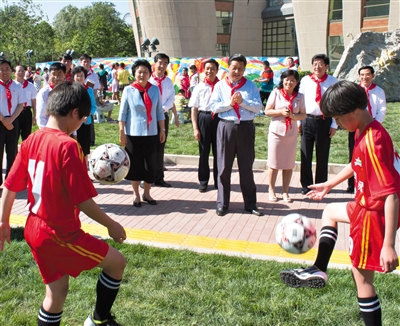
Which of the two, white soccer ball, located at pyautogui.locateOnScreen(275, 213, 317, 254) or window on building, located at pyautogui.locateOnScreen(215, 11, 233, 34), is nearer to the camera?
white soccer ball, located at pyautogui.locateOnScreen(275, 213, 317, 254)

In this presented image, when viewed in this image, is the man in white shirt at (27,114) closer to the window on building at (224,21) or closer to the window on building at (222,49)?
the window on building at (222,49)

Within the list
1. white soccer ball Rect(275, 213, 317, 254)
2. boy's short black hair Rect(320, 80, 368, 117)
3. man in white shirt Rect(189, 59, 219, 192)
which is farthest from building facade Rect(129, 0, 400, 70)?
boy's short black hair Rect(320, 80, 368, 117)

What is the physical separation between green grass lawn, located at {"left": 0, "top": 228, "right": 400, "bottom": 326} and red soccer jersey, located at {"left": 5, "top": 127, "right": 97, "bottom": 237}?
128 cm

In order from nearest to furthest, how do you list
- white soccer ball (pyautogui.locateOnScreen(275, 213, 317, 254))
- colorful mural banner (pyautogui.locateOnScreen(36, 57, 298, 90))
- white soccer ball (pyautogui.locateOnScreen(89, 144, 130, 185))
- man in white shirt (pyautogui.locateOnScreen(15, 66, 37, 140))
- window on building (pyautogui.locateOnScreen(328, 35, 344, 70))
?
white soccer ball (pyautogui.locateOnScreen(275, 213, 317, 254)), white soccer ball (pyautogui.locateOnScreen(89, 144, 130, 185)), man in white shirt (pyautogui.locateOnScreen(15, 66, 37, 140)), colorful mural banner (pyautogui.locateOnScreen(36, 57, 298, 90)), window on building (pyautogui.locateOnScreen(328, 35, 344, 70))

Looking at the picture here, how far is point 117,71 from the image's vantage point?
2612cm

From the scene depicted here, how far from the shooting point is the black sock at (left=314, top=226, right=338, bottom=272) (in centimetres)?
357

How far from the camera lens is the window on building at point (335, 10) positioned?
3672 cm

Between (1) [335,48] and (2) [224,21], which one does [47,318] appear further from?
(2) [224,21]

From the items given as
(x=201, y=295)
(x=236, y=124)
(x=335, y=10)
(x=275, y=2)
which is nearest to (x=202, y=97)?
(x=236, y=124)

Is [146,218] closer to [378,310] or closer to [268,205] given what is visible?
[268,205]

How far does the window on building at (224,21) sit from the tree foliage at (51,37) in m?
25.6

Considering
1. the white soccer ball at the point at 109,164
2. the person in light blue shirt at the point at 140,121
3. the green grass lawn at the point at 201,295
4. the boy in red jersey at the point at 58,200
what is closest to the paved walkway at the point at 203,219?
the green grass lawn at the point at 201,295

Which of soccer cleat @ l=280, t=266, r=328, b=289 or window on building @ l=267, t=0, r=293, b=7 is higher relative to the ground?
window on building @ l=267, t=0, r=293, b=7

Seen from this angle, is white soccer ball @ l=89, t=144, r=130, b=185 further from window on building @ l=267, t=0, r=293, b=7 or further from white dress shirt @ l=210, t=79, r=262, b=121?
window on building @ l=267, t=0, r=293, b=7
